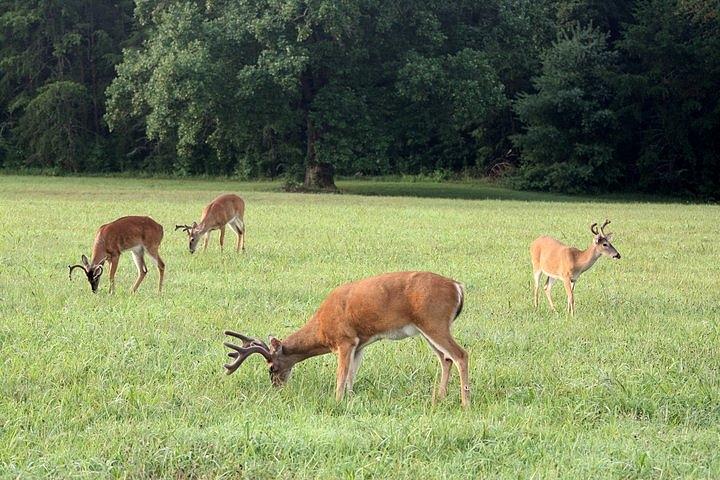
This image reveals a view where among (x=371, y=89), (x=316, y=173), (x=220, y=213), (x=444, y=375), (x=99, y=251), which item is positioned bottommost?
(x=444, y=375)

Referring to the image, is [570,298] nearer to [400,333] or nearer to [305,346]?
[400,333]

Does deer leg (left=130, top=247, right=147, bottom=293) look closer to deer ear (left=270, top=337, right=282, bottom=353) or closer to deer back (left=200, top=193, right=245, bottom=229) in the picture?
deer back (left=200, top=193, right=245, bottom=229)

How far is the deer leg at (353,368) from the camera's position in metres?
6.10

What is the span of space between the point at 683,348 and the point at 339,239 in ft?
27.7

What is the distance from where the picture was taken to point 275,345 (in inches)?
248

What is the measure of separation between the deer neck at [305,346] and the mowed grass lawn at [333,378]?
0.72ft

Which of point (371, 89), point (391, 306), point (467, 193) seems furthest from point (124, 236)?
point (467, 193)

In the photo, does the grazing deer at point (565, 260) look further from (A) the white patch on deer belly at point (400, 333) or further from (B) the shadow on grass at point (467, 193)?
(B) the shadow on grass at point (467, 193)

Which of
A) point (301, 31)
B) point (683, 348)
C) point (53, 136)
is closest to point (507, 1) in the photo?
point (301, 31)

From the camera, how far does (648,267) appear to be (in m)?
12.9

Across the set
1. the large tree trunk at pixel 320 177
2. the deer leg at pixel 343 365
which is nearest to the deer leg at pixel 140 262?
the deer leg at pixel 343 365

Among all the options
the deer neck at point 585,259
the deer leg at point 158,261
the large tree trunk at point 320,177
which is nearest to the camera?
the deer neck at point 585,259

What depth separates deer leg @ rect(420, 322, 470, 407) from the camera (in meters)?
5.91

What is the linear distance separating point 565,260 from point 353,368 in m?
4.31
